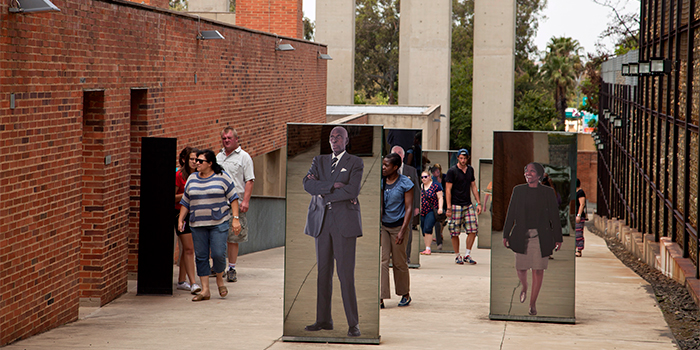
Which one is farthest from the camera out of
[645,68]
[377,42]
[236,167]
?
[377,42]

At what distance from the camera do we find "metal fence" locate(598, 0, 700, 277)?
413 inches

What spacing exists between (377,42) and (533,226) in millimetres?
56395

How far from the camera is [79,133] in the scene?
276 inches

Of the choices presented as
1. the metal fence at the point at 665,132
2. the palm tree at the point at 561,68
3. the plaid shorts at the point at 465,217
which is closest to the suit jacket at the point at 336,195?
the metal fence at the point at 665,132

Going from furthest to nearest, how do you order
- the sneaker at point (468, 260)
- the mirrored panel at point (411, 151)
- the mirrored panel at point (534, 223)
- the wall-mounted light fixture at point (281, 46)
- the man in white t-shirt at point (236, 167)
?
1. the wall-mounted light fixture at point (281, 46)
2. the sneaker at point (468, 260)
3. the mirrored panel at point (411, 151)
4. the man in white t-shirt at point (236, 167)
5. the mirrored panel at point (534, 223)

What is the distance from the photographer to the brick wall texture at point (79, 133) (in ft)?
19.5

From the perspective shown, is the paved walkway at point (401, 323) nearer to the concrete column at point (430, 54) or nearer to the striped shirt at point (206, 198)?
the striped shirt at point (206, 198)

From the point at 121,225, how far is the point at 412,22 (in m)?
27.8

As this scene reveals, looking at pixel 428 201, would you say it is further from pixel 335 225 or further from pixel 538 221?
pixel 335 225

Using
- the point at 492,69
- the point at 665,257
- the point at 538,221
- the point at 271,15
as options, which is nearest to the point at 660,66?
the point at 665,257

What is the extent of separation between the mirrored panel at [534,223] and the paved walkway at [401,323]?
25cm

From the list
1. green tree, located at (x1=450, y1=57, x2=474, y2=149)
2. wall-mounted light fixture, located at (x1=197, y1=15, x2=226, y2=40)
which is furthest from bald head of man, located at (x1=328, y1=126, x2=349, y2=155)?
green tree, located at (x1=450, y1=57, x2=474, y2=149)

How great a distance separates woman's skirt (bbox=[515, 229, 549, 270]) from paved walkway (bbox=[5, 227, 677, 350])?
1.84ft

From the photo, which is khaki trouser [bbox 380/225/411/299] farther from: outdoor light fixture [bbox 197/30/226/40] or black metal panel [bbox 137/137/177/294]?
outdoor light fixture [bbox 197/30/226/40]
